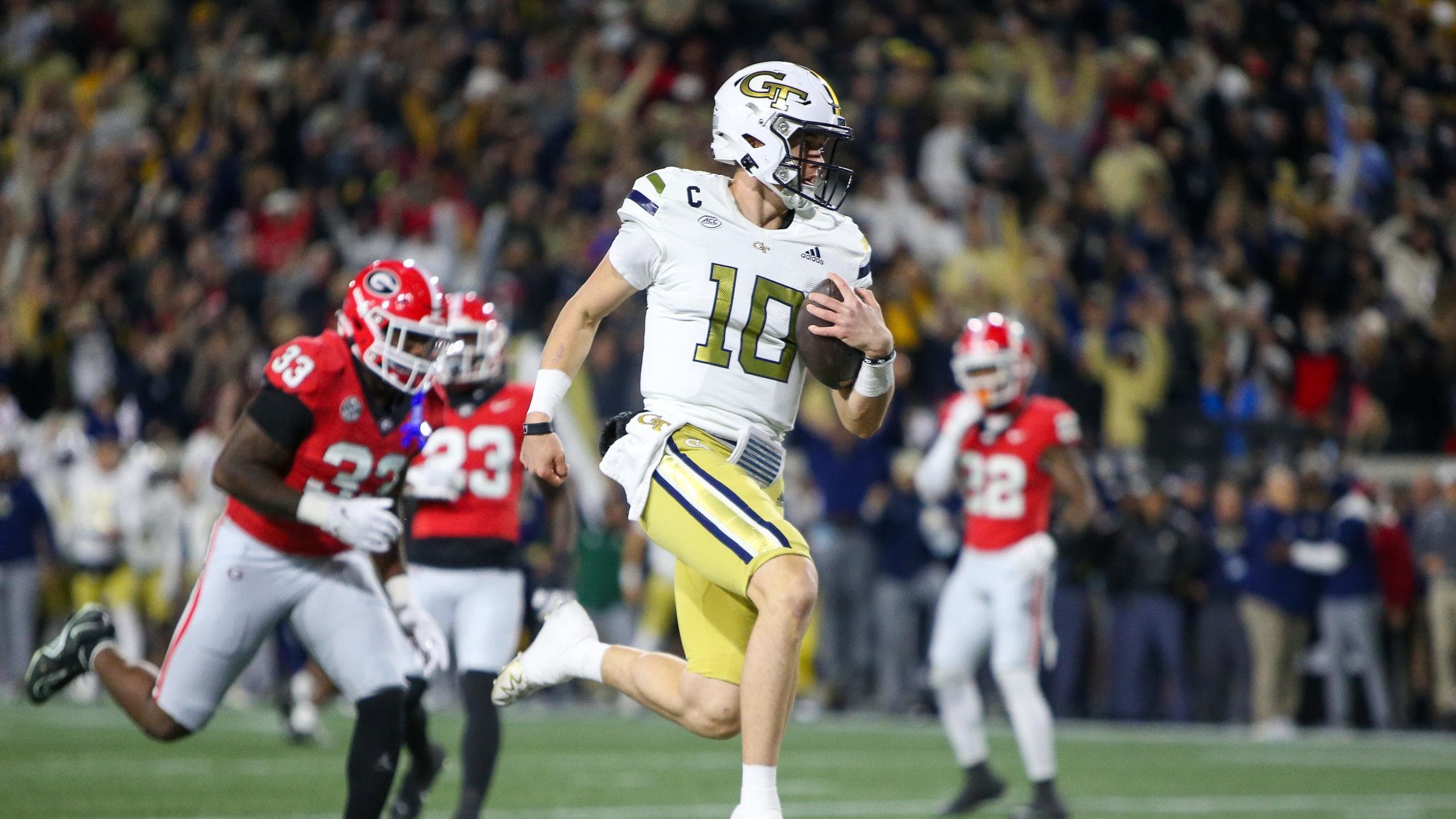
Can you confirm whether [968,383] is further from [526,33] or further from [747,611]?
[526,33]

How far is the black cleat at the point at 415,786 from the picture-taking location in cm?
670

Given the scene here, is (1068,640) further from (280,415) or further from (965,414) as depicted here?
(280,415)

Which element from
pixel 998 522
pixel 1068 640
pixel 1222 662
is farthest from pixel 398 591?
pixel 1222 662

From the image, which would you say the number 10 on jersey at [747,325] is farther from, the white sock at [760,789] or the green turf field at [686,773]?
the green turf field at [686,773]

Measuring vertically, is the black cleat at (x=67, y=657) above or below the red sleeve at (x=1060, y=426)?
below

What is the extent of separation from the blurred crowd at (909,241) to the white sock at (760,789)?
29.5 feet

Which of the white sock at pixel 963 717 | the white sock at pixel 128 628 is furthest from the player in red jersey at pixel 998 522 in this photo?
the white sock at pixel 128 628

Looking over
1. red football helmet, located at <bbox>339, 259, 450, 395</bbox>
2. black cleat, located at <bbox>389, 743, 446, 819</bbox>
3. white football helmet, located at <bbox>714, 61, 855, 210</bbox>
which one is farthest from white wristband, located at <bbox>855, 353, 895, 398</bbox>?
black cleat, located at <bbox>389, 743, 446, 819</bbox>

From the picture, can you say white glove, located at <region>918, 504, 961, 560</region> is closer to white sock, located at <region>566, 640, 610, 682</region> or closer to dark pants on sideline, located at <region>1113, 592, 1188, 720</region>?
dark pants on sideline, located at <region>1113, 592, 1188, 720</region>

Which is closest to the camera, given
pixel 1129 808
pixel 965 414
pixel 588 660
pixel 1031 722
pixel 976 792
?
pixel 588 660

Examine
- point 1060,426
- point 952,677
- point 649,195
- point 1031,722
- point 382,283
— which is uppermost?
point 649,195

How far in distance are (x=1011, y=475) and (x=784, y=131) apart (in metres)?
3.72

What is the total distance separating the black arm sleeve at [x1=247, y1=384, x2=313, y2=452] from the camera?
555 cm

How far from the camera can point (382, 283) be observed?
5.80 metres
